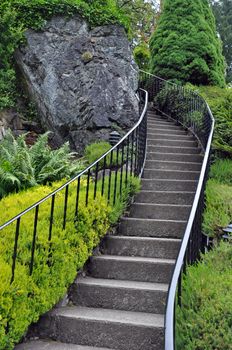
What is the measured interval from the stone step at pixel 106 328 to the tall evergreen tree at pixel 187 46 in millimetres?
9425

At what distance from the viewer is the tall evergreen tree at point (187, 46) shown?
12031mm

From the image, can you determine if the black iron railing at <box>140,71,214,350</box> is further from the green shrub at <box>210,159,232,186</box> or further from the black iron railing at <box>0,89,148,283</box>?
the black iron railing at <box>0,89,148,283</box>

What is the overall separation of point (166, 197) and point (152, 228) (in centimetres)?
87

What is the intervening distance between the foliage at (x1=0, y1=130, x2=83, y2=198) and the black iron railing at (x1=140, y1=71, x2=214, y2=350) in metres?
2.05

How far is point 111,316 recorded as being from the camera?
3.66 meters

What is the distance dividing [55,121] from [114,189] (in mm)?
3385

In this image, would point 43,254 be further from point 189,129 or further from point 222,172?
point 189,129

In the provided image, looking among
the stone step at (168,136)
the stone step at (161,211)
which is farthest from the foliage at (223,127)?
the stone step at (161,211)

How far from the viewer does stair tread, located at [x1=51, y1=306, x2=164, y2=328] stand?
3520mm

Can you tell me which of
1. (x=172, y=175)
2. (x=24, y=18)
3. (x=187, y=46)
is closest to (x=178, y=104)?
(x=187, y=46)

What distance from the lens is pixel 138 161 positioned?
6586 mm

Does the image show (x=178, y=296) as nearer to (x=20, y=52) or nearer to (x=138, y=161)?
(x=138, y=161)

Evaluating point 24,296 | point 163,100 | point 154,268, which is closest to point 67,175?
point 154,268

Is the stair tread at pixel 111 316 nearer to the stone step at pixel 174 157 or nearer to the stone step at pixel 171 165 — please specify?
the stone step at pixel 171 165
